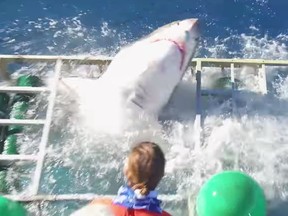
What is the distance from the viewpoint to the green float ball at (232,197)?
12.5 ft

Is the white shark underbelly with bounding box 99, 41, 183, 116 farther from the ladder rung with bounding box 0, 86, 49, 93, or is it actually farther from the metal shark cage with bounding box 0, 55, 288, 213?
the ladder rung with bounding box 0, 86, 49, 93

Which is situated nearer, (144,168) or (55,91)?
(144,168)

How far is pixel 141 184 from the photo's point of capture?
3.43m

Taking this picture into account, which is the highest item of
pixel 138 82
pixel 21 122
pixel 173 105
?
pixel 138 82

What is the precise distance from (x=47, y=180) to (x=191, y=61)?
1.90 m

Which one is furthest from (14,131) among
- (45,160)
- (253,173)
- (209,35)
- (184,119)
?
(209,35)

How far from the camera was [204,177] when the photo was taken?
195 inches

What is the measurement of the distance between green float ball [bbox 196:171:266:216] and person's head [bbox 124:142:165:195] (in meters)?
0.60

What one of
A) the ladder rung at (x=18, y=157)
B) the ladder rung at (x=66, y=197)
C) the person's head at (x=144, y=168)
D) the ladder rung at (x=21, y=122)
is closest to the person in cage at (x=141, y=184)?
the person's head at (x=144, y=168)

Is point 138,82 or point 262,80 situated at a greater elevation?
point 262,80

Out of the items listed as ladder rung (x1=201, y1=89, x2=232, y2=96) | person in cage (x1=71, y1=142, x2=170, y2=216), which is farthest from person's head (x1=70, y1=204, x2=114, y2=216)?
ladder rung (x1=201, y1=89, x2=232, y2=96)

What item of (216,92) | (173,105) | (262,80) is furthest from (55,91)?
(262,80)

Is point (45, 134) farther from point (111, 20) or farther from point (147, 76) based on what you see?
point (111, 20)

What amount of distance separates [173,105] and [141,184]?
2.36m
